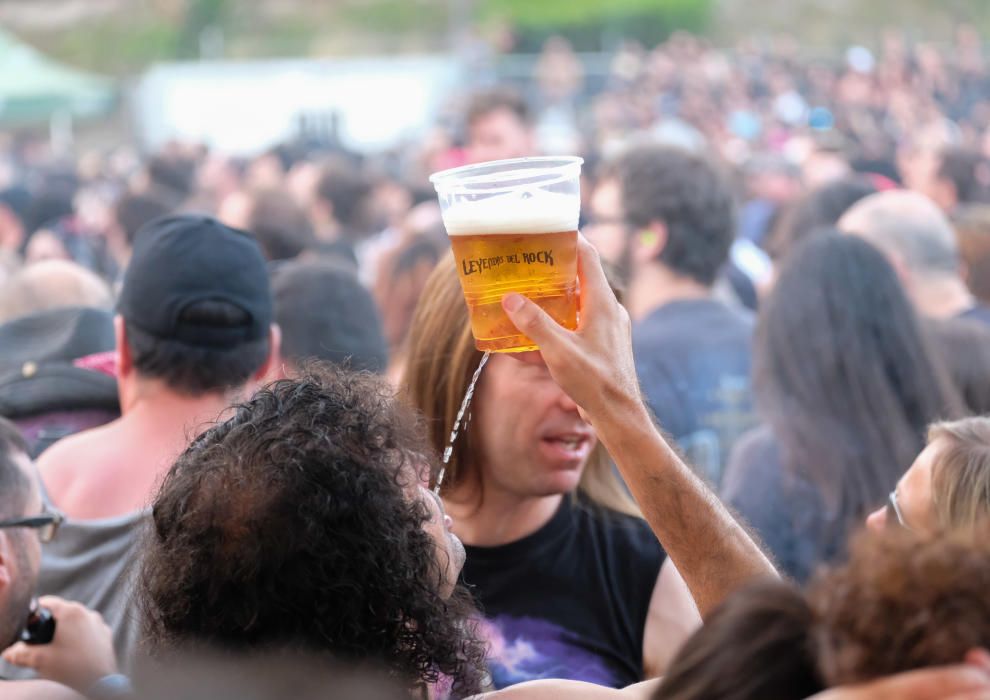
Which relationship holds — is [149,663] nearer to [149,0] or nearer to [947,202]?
[947,202]

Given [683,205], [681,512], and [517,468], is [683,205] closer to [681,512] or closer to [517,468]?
[517,468]

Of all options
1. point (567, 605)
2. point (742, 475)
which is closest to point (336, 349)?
point (742, 475)

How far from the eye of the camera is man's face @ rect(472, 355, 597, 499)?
2.40 metres

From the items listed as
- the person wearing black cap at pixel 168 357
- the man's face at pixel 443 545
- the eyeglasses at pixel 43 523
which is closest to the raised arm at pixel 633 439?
the man's face at pixel 443 545

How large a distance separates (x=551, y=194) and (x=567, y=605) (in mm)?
941

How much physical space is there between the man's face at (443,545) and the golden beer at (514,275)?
10.2 inches

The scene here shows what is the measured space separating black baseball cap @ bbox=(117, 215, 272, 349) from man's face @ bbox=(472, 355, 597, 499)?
836 millimetres

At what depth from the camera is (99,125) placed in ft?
85.6

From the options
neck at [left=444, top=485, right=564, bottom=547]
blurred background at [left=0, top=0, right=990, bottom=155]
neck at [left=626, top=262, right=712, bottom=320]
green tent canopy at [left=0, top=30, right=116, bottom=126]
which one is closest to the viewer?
neck at [left=444, top=485, right=564, bottom=547]

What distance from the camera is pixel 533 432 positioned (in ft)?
7.96

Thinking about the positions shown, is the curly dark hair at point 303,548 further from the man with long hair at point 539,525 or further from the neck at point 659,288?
the neck at point 659,288

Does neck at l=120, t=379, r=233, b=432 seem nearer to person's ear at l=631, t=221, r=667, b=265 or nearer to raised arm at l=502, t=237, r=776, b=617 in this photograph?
raised arm at l=502, t=237, r=776, b=617

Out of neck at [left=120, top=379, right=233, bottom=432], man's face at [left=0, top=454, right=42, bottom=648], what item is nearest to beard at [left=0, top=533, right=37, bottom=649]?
man's face at [left=0, top=454, right=42, bottom=648]

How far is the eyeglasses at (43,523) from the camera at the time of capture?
7.06ft
